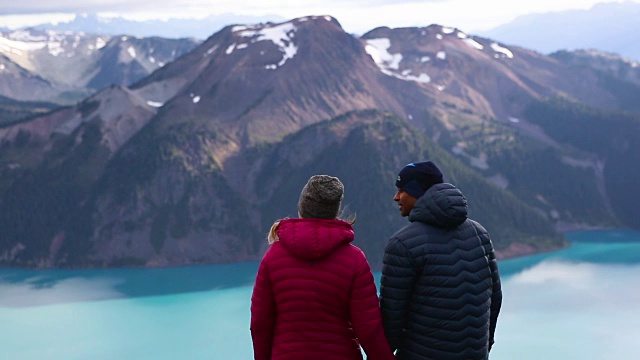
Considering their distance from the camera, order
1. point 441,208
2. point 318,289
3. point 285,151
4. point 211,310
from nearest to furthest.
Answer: point 318,289 → point 441,208 → point 211,310 → point 285,151

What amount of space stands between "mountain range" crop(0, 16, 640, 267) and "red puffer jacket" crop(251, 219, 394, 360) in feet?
254

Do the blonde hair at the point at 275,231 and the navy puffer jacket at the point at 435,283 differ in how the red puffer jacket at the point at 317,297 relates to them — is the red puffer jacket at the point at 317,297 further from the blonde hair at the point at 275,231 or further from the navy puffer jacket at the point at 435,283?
the navy puffer jacket at the point at 435,283

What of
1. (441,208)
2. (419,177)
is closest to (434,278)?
(441,208)

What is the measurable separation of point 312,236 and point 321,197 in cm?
37

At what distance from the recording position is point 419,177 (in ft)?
29.6

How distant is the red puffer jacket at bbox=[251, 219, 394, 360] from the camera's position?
8594mm

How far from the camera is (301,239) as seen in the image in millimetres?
8562

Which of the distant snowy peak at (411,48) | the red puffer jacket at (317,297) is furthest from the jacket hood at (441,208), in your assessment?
the distant snowy peak at (411,48)

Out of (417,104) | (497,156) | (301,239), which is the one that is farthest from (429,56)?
(301,239)

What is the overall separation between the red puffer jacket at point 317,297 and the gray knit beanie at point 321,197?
0.08 m

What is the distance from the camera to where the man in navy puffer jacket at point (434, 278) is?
8719 millimetres

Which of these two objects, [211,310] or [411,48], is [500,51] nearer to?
[411,48]

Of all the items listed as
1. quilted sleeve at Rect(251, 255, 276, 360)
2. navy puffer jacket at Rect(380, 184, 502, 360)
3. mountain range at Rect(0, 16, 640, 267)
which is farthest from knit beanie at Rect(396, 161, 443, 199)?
mountain range at Rect(0, 16, 640, 267)

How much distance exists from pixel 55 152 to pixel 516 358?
69.6 meters
